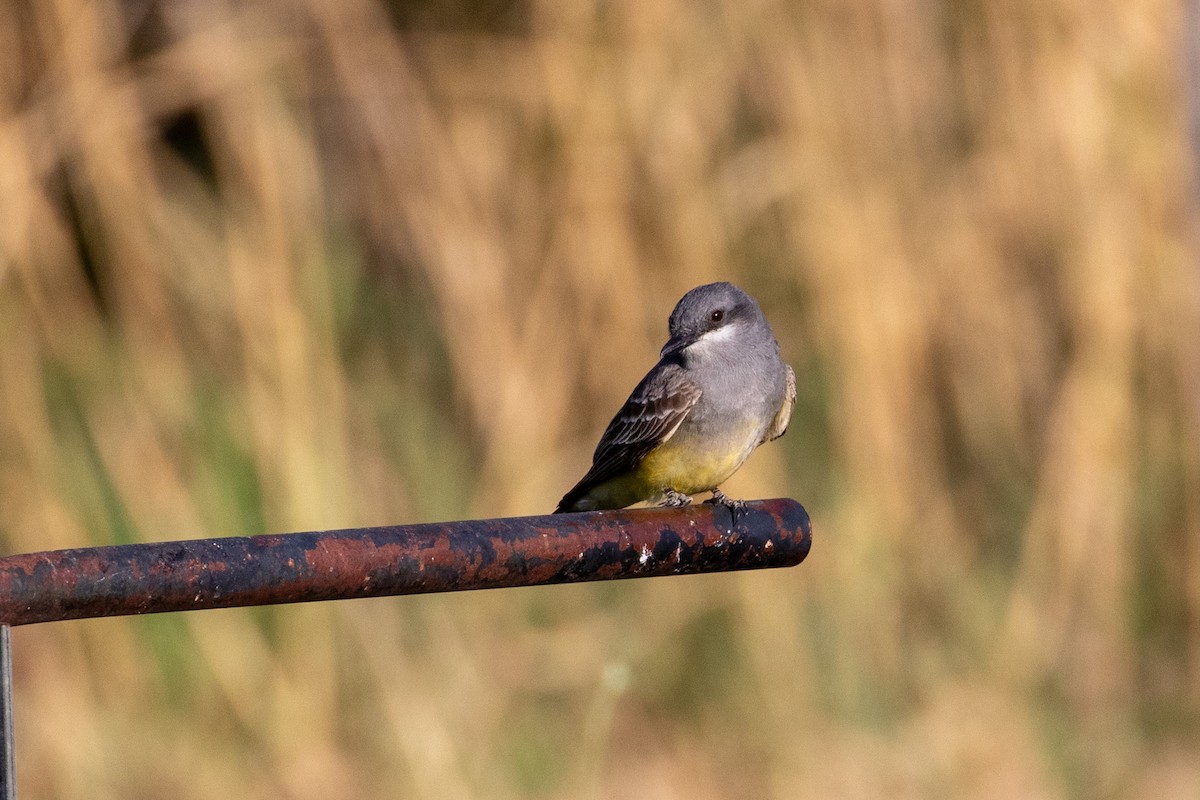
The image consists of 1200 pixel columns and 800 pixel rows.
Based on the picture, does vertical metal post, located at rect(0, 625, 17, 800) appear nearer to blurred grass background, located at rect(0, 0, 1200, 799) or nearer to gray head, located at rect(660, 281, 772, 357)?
gray head, located at rect(660, 281, 772, 357)

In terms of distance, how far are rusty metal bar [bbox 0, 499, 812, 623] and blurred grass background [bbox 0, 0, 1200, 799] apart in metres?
2.52

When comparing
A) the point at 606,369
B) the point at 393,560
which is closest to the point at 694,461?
the point at 606,369

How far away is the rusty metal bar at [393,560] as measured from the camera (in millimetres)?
1823

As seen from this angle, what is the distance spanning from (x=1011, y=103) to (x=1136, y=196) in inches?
22.1

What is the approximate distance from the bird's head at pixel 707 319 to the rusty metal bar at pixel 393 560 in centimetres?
161

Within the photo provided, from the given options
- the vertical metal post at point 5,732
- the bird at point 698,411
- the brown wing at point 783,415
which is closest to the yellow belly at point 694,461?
the bird at point 698,411

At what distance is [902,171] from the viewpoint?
19.7ft

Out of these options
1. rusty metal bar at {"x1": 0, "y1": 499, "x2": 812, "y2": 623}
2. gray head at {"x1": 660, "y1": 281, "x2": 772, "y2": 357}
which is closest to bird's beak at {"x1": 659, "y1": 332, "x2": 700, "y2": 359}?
gray head at {"x1": 660, "y1": 281, "x2": 772, "y2": 357}

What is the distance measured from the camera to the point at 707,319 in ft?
14.1

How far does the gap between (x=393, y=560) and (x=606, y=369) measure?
12.7 feet

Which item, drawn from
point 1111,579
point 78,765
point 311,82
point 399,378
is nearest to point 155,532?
point 78,765

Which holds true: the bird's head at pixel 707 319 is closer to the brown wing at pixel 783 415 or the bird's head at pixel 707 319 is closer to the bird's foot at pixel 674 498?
the brown wing at pixel 783 415

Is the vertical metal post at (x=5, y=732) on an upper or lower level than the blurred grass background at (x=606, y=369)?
lower

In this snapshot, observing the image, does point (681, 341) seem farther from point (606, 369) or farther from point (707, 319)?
point (606, 369)
